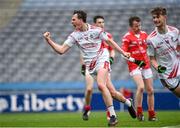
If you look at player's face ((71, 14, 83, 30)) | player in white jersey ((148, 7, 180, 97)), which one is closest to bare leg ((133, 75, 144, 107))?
player in white jersey ((148, 7, 180, 97))

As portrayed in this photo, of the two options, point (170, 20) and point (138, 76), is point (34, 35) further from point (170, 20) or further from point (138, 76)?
point (138, 76)

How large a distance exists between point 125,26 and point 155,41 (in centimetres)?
1248

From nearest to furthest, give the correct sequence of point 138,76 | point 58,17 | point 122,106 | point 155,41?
point 155,41, point 138,76, point 122,106, point 58,17

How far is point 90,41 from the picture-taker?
38.6 ft

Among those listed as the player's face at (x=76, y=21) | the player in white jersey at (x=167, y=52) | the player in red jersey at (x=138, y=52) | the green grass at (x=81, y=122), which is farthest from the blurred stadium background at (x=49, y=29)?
the player in white jersey at (x=167, y=52)

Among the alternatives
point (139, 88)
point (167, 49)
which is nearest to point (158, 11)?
point (167, 49)

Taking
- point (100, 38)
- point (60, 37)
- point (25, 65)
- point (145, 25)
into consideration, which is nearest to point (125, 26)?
point (145, 25)

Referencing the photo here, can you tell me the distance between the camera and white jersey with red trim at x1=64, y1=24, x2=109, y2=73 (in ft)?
38.5

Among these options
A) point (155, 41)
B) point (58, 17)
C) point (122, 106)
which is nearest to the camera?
point (155, 41)

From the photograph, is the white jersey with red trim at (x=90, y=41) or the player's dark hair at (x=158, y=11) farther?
the white jersey with red trim at (x=90, y=41)

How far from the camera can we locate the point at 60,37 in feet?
78.0

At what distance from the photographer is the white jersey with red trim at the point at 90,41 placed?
38.5 feet

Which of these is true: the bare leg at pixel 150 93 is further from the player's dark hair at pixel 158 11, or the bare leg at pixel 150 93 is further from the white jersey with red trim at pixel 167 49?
the player's dark hair at pixel 158 11

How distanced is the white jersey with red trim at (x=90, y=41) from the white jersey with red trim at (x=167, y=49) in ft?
3.34
